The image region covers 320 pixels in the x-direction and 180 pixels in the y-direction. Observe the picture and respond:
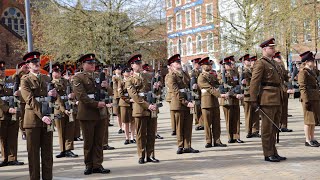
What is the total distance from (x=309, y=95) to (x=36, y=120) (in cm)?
607

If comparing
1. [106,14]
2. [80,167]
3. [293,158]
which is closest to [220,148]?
[293,158]

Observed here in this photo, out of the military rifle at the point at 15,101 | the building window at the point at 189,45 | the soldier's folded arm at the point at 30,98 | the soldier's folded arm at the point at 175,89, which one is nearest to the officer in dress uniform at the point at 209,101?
the soldier's folded arm at the point at 175,89

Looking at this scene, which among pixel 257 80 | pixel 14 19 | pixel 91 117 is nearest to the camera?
pixel 91 117

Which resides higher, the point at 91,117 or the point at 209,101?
the point at 209,101

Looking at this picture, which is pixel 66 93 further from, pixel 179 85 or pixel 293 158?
pixel 293 158

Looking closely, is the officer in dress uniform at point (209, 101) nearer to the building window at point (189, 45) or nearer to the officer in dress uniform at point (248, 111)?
the officer in dress uniform at point (248, 111)

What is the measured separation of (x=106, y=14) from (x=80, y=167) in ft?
61.6

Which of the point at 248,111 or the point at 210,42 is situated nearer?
the point at 248,111

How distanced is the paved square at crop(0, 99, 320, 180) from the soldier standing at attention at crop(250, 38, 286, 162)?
0.35m

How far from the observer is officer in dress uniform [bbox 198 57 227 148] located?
37.6ft

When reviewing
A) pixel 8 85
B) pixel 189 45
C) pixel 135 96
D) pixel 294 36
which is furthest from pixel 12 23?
pixel 135 96

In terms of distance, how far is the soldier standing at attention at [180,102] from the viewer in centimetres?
1050

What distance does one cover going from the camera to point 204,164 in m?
9.45

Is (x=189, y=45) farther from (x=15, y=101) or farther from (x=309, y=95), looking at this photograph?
(x=15, y=101)
